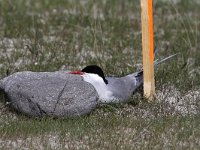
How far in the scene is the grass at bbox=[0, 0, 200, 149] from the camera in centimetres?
462

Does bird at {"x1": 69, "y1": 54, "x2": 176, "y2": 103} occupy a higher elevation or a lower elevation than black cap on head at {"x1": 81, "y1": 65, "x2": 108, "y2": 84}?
lower

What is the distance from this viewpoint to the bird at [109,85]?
5332 mm

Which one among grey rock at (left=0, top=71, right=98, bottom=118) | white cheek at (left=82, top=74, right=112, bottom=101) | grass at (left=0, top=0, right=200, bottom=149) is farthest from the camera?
white cheek at (left=82, top=74, right=112, bottom=101)

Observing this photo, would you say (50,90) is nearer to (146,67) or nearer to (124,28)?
(146,67)

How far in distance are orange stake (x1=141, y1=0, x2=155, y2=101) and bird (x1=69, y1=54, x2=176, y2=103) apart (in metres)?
0.15

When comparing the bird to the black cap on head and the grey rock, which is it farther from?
the grey rock

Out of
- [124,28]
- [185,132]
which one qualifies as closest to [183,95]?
[185,132]

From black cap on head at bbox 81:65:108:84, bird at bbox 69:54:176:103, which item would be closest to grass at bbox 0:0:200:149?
bird at bbox 69:54:176:103

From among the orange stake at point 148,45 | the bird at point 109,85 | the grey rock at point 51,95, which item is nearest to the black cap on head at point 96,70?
the bird at point 109,85

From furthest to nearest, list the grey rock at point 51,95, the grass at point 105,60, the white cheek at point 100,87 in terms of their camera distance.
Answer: the white cheek at point 100,87
the grey rock at point 51,95
the grass at point 105,60

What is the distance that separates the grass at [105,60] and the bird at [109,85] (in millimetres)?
80

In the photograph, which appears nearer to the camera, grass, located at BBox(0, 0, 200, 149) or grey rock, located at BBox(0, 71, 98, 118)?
grass, located at BBox(0, 0, 200, 149)

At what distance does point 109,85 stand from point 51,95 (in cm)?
58

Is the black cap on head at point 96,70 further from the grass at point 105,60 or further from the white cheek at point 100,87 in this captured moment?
the grass at point 105,60
